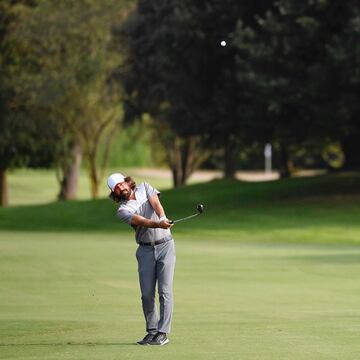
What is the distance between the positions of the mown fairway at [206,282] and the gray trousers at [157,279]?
32cm

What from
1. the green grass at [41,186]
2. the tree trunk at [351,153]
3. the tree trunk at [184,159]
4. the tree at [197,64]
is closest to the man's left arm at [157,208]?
the tree at [197,64]

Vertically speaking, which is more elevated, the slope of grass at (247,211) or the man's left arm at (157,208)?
the man's left arm at (157,208)

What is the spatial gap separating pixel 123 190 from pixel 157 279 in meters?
1.07

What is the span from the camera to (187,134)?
51938 millimetres

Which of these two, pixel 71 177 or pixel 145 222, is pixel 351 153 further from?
pixel 145 222

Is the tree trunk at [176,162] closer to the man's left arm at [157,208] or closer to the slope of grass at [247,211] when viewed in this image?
the slope of grass at [247,211]

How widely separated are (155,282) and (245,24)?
1378 inches

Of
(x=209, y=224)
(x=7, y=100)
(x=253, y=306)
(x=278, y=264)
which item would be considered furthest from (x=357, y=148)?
(x=253, y=306)

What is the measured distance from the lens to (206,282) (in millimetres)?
24094

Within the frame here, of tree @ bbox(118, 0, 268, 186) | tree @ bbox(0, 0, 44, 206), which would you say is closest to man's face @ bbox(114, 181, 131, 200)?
tree @ bbox(118, 0, 268, 186)

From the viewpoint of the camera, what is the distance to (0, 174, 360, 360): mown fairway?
14.8m

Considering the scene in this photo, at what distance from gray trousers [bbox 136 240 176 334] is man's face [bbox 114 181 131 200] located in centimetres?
63

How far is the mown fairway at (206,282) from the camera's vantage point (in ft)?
48.4

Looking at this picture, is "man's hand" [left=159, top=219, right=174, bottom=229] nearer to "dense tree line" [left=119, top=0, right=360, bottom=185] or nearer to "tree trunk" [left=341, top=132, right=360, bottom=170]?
"dense tree line" [left=119, top=0, right=360, bottom=185]
